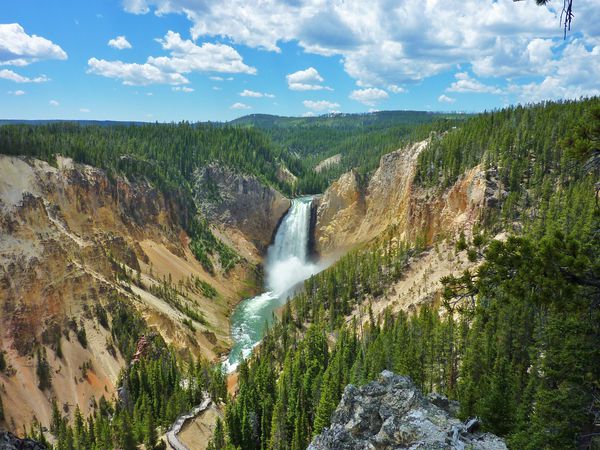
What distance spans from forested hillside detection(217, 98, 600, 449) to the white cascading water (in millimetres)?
9184

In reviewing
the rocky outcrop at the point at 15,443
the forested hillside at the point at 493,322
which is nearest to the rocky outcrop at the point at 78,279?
the forested hillside at the point at 493,322

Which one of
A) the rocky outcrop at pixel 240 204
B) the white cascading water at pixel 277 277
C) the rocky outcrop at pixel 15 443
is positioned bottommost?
the white cascading water at pixel 277 277

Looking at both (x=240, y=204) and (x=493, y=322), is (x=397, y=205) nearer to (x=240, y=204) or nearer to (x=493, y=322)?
(x=240, y=204)

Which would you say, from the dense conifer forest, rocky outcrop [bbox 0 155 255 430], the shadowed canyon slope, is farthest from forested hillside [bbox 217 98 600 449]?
the shadowed canyon slope

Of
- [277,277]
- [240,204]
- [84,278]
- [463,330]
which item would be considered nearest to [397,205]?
[277,277]

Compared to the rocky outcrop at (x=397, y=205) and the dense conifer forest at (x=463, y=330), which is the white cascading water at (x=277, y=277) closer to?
the rocky outcrop at (x=397, y=205)

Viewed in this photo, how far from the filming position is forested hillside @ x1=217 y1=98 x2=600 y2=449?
11656mm

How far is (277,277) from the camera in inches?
4176

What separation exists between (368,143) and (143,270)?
387 feet

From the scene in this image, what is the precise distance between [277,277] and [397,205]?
1300 inches

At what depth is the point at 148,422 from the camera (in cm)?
4306

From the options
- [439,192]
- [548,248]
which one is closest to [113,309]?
[439,192]

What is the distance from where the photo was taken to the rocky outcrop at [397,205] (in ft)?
214

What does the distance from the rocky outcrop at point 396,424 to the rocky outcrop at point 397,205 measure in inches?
1886
